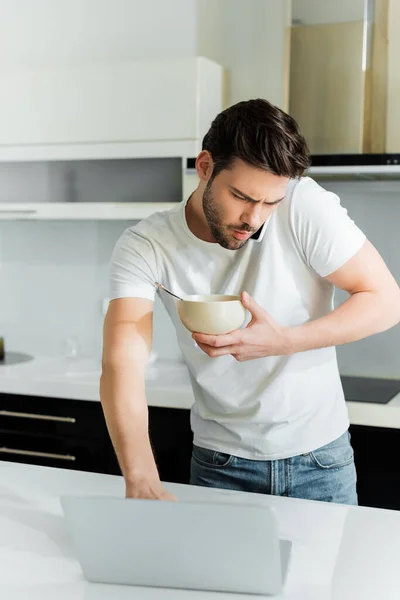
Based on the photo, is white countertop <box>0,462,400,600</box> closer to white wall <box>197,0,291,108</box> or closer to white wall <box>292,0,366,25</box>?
white wall <box>292,0,366,25</box>

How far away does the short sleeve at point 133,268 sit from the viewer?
1711 millimetres

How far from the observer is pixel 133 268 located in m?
1.74

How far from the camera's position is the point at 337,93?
8.73ft

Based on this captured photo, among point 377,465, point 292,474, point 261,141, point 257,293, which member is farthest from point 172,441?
point 261,141

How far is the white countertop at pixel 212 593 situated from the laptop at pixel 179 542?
0.03 metres

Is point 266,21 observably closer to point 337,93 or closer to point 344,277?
point 337,93

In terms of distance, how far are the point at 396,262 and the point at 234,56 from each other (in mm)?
1049

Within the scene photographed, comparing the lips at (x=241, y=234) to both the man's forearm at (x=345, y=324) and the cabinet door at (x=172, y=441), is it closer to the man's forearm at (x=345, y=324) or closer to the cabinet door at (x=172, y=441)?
the man's forearm at (x=345, y=324)

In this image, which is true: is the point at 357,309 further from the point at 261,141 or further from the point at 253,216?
the point at 261,141

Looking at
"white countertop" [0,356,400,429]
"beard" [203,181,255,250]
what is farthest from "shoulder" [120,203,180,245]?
"white countertop" [0,356,400,429]

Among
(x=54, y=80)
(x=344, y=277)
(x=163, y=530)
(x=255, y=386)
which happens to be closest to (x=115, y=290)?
(x=255, y=386)

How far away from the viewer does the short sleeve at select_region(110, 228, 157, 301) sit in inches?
67.4

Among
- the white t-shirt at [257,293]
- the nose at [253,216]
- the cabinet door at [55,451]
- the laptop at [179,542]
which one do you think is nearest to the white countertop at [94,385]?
the cabinet door at [55,451]

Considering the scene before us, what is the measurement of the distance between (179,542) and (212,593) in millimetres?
110
